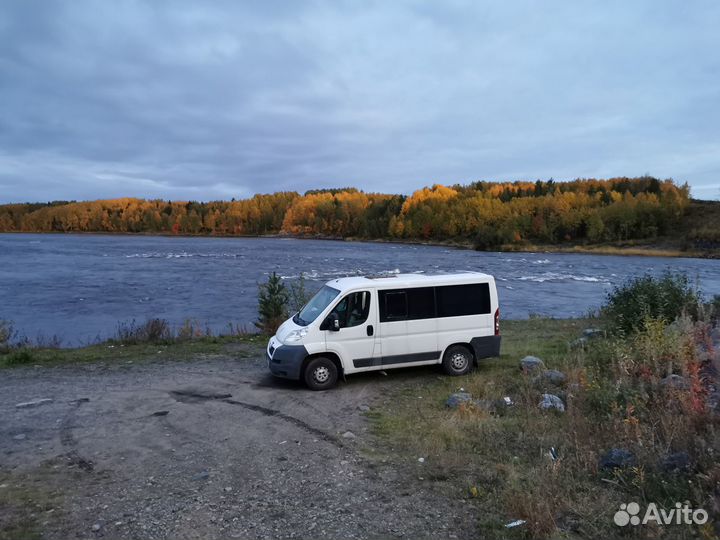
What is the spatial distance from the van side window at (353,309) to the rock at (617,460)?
18.2 feet

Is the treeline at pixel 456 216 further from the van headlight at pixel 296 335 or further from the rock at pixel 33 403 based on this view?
the rock at pixel 33 403

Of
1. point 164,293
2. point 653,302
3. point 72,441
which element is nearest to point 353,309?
point 72,441

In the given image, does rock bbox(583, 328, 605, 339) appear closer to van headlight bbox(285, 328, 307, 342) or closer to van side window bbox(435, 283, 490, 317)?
van side window bbox(435, 283, 490, 317)

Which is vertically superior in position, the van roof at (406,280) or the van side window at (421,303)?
the van roof at (406,280)

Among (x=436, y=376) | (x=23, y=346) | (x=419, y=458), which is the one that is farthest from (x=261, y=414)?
(x=23, y=346)

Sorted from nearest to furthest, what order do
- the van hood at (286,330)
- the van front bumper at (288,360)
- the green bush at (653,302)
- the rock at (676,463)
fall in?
the rock at (676,463) < the van front bumper at (288,360) < the van hood at (286,330) < the green bush at (653,302)

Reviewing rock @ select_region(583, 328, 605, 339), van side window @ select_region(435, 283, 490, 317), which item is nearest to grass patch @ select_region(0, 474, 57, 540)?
van side window @ select_region(435, 283, 490, 317)

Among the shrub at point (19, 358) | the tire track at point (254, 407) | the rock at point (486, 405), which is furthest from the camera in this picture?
the shrub at point (19, 358)

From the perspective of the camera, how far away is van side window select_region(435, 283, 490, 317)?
Answer: 11.8m

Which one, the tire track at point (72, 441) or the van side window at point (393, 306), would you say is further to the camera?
the van side window at point (393, 306)

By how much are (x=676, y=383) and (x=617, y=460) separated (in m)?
2.95

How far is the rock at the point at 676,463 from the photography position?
5984 millimetres

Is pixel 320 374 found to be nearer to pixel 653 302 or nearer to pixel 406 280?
pixel 406 280

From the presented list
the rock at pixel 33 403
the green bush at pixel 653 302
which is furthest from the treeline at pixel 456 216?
the rock at pixel 33 403
